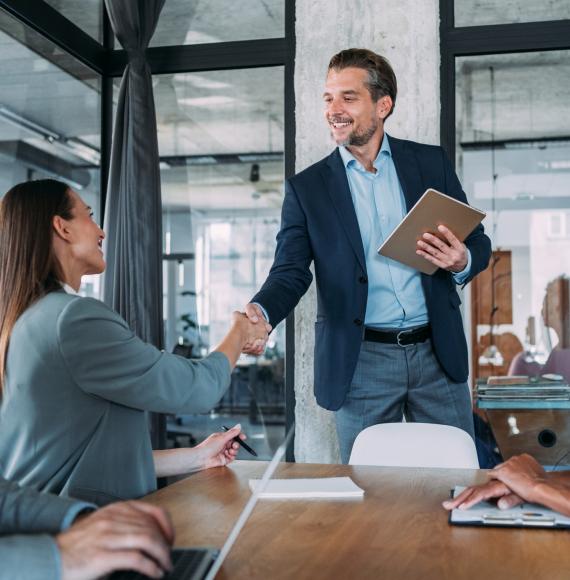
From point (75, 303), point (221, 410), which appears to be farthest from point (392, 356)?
point (221, 410)

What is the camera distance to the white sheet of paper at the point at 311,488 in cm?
174

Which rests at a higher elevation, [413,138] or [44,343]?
[413,138]

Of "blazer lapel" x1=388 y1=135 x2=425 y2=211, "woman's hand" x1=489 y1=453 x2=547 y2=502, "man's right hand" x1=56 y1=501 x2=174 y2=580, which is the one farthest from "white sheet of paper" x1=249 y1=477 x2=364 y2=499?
"blazer lapel" x1=388 y1=135 x2=425 y2=211

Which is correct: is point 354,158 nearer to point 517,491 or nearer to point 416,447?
point 416,447

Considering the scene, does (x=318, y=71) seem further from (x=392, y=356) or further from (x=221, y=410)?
(x=221, y=410)

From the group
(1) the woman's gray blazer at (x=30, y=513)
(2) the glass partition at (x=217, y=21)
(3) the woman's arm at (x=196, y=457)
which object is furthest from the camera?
(2) the glass partition at (x=217, y=21)

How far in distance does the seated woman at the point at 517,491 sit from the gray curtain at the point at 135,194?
97.2 inches

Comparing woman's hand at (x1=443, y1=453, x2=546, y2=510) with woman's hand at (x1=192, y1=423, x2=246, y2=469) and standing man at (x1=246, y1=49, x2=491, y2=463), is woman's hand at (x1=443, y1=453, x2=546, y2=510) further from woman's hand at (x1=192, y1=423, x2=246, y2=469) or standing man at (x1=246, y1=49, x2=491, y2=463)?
standing man at (x1=246, y1=49, x2=491, y2=463)

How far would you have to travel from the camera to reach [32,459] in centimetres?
166

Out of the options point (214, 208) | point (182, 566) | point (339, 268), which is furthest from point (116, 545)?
point (214, 208)

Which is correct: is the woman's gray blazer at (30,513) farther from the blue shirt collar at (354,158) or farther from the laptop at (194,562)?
the blue shirt collar at (354,158)

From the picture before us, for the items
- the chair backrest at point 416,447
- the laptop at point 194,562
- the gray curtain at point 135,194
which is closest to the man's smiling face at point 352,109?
the chair backrest at point 416,447

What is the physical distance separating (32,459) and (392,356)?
59.4 inches

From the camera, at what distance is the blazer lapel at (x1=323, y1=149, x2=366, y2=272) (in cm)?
292
